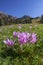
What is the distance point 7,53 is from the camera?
20.8 ft

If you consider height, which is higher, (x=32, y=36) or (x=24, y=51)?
(x=32, y=36)

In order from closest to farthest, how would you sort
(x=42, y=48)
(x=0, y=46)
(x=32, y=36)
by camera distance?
(x=32, y=36) → (x=42, y=48) → (x=0, y=46)

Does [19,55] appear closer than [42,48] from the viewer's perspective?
Yes

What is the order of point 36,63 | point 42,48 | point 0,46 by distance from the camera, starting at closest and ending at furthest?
1. point 36,63
2. point 42,48
3. point 0,46

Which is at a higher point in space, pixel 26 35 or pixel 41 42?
pixel 26 35

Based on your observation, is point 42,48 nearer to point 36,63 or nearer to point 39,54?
point 39,54

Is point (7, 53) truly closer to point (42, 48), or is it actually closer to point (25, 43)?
point (25, 43)

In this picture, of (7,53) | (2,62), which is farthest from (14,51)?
(2,62)

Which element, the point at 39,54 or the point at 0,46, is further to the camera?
the point at 0,46

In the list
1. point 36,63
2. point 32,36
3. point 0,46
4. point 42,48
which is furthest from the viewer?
point 0,46

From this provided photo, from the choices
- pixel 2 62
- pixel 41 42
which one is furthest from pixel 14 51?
pixel 41 42

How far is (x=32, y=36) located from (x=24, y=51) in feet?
1.95

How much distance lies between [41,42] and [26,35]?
1587 millimetres

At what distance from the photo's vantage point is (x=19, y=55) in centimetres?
605
